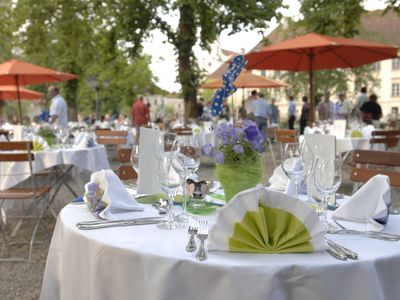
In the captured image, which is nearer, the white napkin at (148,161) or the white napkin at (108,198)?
the white napkin at (108,198)

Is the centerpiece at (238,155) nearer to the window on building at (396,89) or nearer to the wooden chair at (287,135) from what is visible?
the wooden chair at (287,135)

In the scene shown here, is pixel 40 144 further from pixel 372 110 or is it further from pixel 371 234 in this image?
pixel 372 110

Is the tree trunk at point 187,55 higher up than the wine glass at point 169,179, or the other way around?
the tree trunk at point 187,55

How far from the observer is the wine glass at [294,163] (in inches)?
81.0

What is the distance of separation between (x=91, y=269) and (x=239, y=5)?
11.6 metres

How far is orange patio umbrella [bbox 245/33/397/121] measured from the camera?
7.59 meters

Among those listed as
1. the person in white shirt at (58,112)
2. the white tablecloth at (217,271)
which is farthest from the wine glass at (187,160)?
the person in white shirt at (58,112)

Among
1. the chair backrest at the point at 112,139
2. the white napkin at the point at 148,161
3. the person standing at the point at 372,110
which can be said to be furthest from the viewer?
the person standing at the point at 372,110

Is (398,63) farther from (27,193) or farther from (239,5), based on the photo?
(27,193)

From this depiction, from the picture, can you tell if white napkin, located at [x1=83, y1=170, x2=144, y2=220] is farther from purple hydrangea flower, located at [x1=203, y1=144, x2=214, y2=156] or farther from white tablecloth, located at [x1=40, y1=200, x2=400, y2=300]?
purple hydrangea flower, located at [x1=203, y1=144, x2=214, y2=156]

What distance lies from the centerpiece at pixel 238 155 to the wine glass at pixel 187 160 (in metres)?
0.09

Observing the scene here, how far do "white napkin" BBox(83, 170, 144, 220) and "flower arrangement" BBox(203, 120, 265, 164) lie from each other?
19.2 inches

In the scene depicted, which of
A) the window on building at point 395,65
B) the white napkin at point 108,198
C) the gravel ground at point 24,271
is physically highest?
the window on building at point 395,65

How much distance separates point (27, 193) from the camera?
15.1 ft
